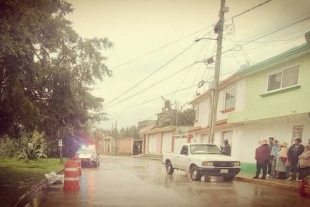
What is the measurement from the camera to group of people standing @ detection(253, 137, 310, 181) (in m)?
13.7

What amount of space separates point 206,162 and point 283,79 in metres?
5.91

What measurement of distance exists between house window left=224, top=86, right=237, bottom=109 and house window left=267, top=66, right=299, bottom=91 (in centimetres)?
453

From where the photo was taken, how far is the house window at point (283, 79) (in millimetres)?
15400

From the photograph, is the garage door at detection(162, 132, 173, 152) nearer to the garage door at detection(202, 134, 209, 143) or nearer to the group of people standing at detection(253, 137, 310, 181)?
the garage door at detection(202, 134, 209, 143)

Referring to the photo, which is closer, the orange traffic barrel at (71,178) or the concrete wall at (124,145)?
the orange traffic barrel at (71,178)

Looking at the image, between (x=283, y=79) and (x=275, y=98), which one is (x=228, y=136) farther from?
(x=283, y=79)

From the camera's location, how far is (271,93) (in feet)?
55.2

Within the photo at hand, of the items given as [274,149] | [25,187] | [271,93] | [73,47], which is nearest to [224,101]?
[271,93]

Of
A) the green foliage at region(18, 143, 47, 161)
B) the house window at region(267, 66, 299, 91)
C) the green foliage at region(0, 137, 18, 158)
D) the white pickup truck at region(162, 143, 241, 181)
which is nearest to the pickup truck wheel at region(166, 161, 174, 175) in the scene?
the white pickup truck at region(162, 143, 241, 181)

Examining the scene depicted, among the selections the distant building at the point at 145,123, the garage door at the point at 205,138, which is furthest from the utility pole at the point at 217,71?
the distant building at the point at 145,123

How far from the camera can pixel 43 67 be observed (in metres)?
10.4

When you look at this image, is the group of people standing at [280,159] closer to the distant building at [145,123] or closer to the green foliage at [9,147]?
the green foliage at [9,147]

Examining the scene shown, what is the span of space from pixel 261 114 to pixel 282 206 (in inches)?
329

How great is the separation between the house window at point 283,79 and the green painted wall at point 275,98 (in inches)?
9.6
